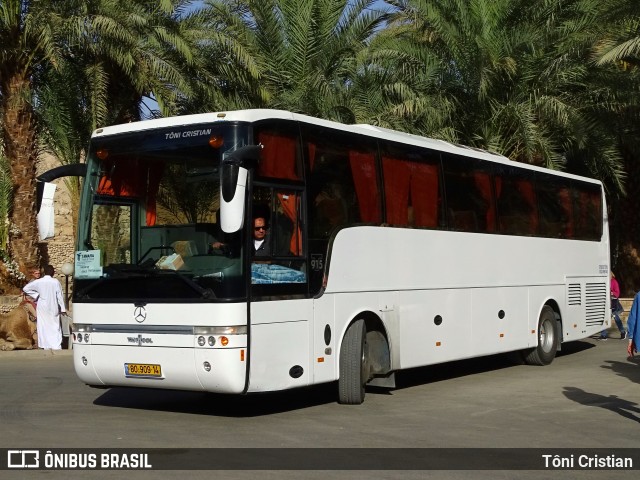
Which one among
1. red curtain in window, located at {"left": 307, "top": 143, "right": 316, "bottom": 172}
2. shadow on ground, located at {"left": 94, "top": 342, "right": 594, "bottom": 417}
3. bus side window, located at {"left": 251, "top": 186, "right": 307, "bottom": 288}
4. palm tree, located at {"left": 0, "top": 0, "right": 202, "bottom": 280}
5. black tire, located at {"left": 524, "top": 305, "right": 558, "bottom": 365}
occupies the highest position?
palm tree, located at {"left": 0, "top": 0, "right": 202, "bottom": 280}

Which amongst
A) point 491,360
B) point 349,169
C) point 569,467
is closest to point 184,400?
point 349,169

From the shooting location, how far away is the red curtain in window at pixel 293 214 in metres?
11.9

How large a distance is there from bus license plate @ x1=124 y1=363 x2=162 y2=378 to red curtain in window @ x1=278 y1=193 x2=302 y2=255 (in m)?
1.99

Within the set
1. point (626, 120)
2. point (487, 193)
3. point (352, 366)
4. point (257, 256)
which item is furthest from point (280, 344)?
point (626, 120)

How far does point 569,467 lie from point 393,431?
7.43 ft

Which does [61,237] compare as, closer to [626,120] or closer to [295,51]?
[295,51]

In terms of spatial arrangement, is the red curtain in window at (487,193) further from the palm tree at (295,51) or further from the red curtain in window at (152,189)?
the palm tree at (295,51)

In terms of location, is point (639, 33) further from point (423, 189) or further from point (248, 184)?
point (248, 184)

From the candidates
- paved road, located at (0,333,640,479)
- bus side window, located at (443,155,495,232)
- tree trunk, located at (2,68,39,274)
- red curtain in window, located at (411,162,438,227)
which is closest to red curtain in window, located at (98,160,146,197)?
paved road, located at (0,333,640,479)

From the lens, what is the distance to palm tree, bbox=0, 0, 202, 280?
21.9 m

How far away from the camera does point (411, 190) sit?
14500 millimetres

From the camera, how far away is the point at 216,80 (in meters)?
25.0

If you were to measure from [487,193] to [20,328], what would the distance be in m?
9.67

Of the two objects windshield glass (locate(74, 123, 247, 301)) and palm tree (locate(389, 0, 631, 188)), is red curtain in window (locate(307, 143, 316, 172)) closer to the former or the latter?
windshield glass (locate(74, 123, 247, 301))
